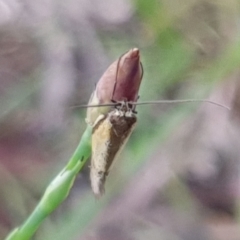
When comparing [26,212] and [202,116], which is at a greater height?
[202,116]

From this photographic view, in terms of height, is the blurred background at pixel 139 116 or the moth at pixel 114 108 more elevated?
the blurred background at pixel 139 116

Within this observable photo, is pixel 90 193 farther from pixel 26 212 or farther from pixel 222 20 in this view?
pixel 222 20

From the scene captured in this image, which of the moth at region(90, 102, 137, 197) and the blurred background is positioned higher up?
the blurred background

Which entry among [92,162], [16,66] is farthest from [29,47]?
[92,162]

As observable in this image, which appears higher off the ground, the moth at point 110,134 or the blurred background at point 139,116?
the blurred background at point 139,116

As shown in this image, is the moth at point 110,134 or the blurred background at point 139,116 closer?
the moth at point 110,134

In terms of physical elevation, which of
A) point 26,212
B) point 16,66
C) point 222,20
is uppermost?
point 222,20
